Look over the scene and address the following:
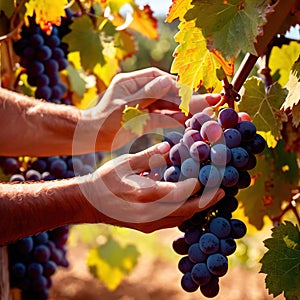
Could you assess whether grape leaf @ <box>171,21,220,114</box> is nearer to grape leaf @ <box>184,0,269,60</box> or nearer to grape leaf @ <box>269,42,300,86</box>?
grape leaf @ <box>184,0,269,60</box>

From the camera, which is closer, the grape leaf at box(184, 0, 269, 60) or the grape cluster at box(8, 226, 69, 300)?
the grape leaf at box(184, 0, 269, 60)

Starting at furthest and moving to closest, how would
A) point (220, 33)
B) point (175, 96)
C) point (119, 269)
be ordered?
1. point (119, 269)
2. point (175, 96)
3. point (220, 33)

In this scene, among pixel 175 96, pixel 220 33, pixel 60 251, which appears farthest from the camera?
pixel 60 251

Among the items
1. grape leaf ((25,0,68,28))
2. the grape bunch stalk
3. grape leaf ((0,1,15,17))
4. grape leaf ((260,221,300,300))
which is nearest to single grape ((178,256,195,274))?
the grape bunch stalk

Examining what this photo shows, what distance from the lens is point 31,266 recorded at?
5.95 ft

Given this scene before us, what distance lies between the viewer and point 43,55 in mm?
1874

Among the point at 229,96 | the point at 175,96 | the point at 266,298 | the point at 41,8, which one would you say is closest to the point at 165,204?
the point at 229,96

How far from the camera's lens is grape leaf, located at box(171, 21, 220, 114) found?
1139mm

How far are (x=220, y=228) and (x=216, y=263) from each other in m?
0.05

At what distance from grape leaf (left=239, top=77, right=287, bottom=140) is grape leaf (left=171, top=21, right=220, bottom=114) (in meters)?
0.06

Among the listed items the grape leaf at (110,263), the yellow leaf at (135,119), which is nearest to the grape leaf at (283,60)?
the yellow leaf at (135,119)

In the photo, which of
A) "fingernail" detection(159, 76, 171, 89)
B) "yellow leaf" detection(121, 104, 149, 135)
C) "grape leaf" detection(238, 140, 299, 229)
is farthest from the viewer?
"grape leaf" detection(238, 140, 299, 229)

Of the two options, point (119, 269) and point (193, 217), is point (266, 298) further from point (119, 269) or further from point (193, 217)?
point (193, 217)

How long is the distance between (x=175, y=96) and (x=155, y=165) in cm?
42
